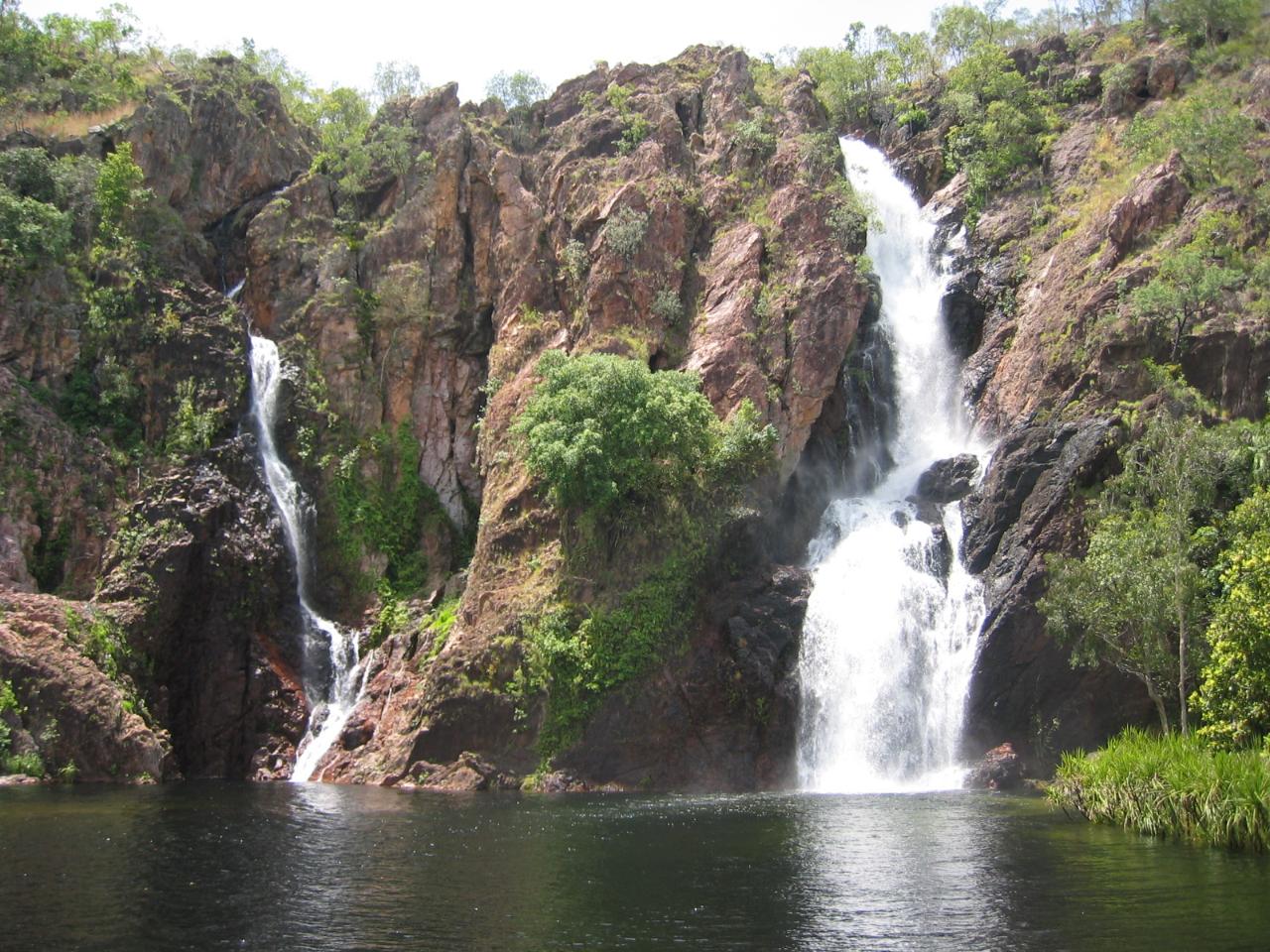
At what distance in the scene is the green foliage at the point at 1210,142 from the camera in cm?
4631

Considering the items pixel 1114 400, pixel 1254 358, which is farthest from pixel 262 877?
pixel 1254 358

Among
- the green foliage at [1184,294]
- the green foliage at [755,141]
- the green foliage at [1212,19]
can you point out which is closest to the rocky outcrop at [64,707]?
the green foliage at [755,141]

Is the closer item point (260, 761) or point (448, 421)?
point (260, 761)

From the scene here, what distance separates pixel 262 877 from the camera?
20.2 m

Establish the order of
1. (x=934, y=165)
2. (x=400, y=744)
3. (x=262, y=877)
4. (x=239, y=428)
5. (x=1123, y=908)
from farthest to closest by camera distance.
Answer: (x=934, y=165), (x=239, y=428), (x=400, y=744), (x=262, y=877), (x=1123, y=908)

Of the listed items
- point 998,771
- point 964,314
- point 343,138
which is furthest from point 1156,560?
point 343,138

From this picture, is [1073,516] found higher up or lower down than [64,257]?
lower down

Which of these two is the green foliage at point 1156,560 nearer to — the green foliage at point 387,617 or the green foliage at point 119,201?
the green foliage at point 387,617

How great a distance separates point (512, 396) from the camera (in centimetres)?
5306

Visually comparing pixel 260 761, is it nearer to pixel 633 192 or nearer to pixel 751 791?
pixel 751 791

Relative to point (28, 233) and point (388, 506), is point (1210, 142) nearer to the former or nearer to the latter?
point (388, 506)

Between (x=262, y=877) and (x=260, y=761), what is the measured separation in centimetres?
2494

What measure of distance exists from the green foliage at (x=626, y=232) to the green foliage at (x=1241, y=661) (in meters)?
34.7

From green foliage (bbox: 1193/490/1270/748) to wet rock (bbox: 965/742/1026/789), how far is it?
10434 mm
